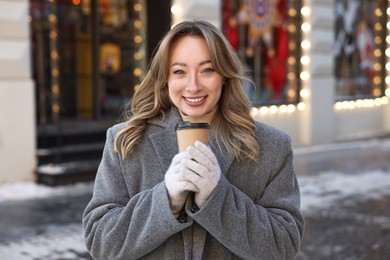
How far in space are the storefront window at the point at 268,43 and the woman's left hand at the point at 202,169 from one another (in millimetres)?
10728

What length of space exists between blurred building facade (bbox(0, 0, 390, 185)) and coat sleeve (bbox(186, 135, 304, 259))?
6.95 meters

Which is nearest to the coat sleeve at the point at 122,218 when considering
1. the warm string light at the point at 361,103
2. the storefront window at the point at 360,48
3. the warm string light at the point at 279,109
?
the warm string light at the point at 279,109

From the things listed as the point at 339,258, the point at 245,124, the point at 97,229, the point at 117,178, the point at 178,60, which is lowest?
the point at 339,258

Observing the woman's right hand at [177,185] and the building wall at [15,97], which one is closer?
the woman's right hand at [177,185]

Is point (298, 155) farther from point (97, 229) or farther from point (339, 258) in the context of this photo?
point (97, 229)

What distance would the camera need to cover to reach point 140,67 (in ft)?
38.8

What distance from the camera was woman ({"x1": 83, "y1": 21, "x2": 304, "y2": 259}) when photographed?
1.86m

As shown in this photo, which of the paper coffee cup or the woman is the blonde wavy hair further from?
the paper coffee cup

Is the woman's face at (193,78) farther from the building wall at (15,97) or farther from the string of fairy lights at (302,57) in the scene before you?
the string of fairy lights at (302,57)

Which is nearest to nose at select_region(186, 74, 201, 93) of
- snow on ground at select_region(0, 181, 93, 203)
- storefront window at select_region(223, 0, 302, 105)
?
snow on ground at select_region(0, 181, 93, 203)

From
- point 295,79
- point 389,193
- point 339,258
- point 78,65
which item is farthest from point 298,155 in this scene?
point 339,258

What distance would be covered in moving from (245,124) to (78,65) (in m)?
10.2

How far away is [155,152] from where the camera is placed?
6.65ft

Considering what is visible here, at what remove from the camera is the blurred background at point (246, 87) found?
7.05 meters
